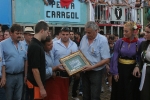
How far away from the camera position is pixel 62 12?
19203mm

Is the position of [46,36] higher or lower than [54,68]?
higher

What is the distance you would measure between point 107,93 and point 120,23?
41.1 ft

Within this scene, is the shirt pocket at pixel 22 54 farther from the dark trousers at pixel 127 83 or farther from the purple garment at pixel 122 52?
the dark trousers at pixel 127 83

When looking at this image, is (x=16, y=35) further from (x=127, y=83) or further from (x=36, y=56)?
(x=127, y=83)

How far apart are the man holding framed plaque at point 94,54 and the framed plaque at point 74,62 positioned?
0.34m

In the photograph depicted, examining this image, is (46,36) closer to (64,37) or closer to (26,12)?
(64,37)

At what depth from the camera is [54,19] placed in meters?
19.0

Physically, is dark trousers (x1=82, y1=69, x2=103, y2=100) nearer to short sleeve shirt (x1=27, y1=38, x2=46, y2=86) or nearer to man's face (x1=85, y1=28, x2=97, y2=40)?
man's face (x1=85, y1=28, x2=97, y2=40)

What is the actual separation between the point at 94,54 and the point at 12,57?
1739mm

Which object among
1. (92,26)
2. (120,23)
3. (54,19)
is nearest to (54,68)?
(92,26)

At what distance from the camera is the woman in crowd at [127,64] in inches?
272

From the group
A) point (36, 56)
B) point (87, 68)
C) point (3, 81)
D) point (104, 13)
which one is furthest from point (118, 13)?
point (36, 56)

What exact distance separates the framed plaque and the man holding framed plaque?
13.4 inches

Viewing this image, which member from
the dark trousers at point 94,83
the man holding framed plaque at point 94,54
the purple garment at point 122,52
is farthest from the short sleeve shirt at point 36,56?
the purple garment at point 122,52
